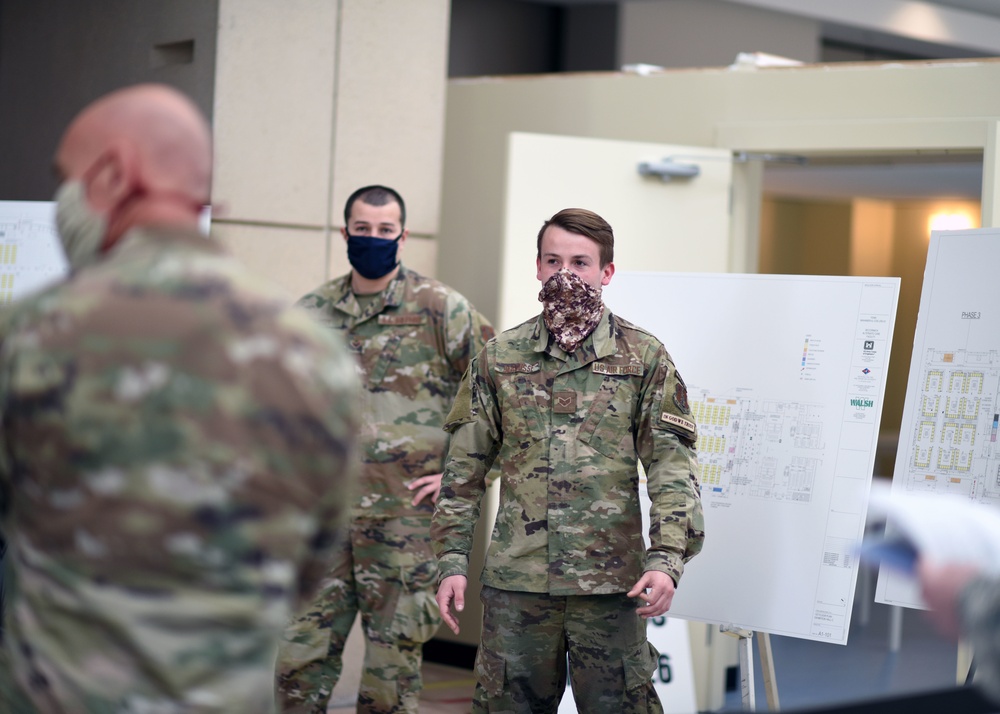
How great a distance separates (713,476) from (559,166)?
65.0 inches

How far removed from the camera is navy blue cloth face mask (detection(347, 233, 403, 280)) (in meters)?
3.52

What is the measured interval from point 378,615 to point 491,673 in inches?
35.6

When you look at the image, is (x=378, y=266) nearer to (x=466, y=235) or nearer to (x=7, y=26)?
(x=466, y=235)

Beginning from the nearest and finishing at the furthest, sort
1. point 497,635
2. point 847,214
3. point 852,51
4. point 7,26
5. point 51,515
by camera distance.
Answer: point 51,515 → point 497,635 → point 7,26 → point 852,51 → point 847,214

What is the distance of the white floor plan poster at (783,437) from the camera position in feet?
9.87

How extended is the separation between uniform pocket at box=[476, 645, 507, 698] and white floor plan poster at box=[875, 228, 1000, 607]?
1.03m

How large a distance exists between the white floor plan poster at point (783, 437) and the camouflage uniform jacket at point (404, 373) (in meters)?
0.70

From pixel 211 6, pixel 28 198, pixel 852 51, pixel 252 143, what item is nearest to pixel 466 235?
pixel 252 143

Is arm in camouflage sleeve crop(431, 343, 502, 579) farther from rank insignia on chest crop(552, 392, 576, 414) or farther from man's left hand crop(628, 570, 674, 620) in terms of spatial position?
man's left hand crop(628, 570, 674, 620)

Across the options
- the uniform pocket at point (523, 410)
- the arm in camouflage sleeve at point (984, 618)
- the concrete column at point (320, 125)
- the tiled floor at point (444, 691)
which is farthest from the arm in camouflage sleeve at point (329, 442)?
the tiled floor at point (444, 691)

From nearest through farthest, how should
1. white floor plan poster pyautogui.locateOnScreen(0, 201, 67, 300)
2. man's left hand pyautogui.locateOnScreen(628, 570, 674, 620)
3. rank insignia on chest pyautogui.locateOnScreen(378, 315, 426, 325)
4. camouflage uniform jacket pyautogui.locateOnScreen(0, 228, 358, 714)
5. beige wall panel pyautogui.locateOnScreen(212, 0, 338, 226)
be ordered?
camouflage uniform jacket pyautogui.locateOnScreen(0, 228, 358, 714) → man's left hand pyautogui.locateOnScreen(628, 570, 674, 620) → rank insignia on chest pyautogui.locateOnScreen(378, 315, 426, 325) → white floor plan poster pyautogui.locateOnScreen(0, 201, 67, 300) → beige wall panel pyautogui.locateOnScreen(212, 0, 338, 226)

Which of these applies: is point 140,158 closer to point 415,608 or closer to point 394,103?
point 415,608

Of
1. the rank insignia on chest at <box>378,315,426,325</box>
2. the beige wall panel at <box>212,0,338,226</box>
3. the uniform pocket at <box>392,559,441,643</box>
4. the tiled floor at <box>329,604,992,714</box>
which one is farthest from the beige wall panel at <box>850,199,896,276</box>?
the uniform pocket at <box>392,559,441,643</box>

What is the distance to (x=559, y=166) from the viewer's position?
4.46 metres
